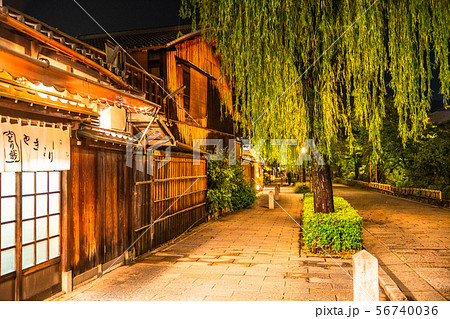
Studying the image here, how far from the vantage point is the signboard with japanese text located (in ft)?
16.0

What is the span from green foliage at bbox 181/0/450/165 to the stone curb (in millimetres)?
3065

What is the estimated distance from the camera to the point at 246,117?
391 inches

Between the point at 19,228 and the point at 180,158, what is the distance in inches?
286

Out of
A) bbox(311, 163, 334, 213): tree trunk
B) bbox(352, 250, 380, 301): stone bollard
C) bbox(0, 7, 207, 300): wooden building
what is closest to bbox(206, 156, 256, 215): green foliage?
bbox(0, 7, 207, 300): wooden building

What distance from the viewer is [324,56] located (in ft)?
26.5

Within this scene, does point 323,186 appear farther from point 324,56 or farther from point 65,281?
point 65,281

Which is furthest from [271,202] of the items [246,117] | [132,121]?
[132,121]

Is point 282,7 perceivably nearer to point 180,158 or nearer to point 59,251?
point 180,158

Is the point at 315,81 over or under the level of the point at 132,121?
over

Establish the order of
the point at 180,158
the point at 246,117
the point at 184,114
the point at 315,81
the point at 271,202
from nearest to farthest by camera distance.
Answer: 1. the point at 315,81
2. the point at 246,117
3. the point at 180,158
4. the point at 184,114
5. the point at 271,202

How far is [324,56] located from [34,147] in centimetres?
632

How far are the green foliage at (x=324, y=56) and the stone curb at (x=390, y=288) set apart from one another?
3065mm
